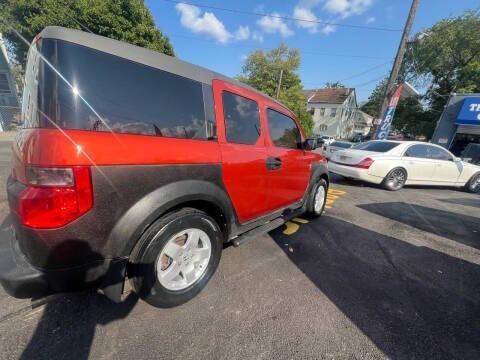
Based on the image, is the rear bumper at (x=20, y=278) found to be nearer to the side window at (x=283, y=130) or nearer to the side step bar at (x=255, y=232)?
the side step bar at (x=255, y=232)

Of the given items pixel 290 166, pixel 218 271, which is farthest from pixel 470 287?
pixel 218 271

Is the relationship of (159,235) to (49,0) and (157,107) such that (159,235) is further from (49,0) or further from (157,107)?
(49,0)

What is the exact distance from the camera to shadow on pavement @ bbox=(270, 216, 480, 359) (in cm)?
176

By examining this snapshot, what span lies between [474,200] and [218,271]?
325 inches

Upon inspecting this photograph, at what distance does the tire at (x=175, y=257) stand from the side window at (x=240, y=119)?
0.87 metres

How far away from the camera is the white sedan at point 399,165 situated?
20.5ft

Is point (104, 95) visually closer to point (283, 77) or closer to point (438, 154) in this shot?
point (438, 154)

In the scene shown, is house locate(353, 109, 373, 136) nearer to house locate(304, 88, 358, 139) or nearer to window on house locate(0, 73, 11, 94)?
house locate(304, 88, 358, 139)

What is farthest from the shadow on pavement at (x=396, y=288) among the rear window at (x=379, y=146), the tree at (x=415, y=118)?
the tree at (x=415, y=118)

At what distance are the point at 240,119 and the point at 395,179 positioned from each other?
6.30 m

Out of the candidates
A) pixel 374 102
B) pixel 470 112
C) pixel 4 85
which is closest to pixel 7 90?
pixel 4 85

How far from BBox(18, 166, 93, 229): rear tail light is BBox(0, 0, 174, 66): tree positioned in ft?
53.3

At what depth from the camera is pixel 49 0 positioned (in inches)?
512

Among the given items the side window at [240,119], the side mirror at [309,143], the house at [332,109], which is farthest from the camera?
the house at [332,109]
